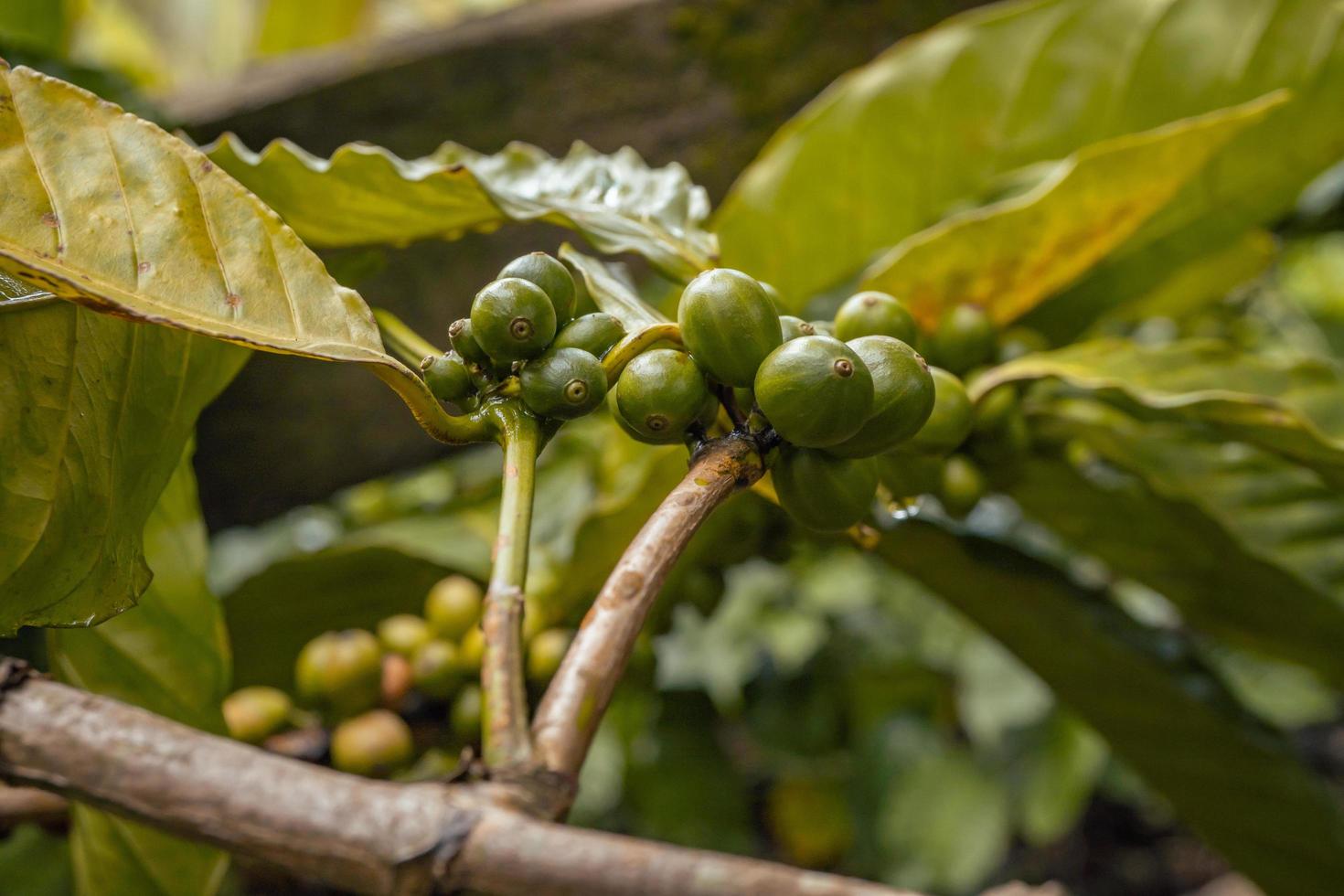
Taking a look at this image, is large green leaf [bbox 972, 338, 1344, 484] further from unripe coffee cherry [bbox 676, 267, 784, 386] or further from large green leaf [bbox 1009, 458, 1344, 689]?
unripe coffee cherry [bbox 676, 267, 784, 386]

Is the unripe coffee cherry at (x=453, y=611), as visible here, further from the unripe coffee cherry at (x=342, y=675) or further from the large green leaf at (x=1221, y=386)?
the large green leaf at (x=1221, y=386)

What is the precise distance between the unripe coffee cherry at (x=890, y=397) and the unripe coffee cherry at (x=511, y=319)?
0.16 m

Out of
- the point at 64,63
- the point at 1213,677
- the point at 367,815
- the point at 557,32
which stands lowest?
the point at 367,815

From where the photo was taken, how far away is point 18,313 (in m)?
0.54

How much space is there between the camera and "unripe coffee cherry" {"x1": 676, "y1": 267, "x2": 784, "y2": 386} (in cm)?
51

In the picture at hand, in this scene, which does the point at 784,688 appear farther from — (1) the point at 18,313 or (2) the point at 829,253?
(1) the point at 18,313

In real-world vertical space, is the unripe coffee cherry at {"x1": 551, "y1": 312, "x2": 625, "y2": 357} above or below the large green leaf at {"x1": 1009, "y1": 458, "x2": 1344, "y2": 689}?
below

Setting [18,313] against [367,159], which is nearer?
[18,313]

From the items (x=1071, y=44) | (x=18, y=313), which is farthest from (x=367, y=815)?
(x=1071, y=44)

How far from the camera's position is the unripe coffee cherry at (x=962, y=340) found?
89cm

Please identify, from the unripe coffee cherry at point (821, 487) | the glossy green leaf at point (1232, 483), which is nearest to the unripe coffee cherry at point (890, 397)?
the unripe coffee cherry at point (821, 487)

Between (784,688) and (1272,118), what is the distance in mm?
1041

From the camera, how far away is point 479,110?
1.36 metres

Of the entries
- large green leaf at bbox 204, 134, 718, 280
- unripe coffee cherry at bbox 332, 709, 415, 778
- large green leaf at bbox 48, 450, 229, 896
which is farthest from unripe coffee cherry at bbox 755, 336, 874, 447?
unripe coffee cherry at bbox 332, 709, 415, 778
